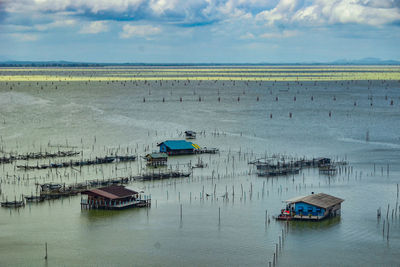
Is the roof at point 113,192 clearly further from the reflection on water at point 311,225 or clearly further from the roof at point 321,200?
the roof at point 321,200

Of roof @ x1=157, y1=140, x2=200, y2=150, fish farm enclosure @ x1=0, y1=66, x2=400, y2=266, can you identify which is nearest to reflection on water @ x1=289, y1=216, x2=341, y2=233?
fish farm enclosure @ x1=0, y1=66, x2=400, y2=266

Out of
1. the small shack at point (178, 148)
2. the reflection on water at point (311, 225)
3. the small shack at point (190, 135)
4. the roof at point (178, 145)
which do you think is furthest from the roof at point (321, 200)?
the small shack at point (190, 135)

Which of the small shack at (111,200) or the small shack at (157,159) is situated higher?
the small shack at (157,159)

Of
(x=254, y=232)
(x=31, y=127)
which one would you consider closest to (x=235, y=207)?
(x=254, y=232)

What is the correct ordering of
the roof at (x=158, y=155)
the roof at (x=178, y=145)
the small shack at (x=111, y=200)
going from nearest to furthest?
1. the small shack at (x=111, y=200)
2. the roof at (x=158, y=155)
3. the roof at (x=178, y=145)

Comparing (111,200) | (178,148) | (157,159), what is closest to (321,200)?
(111,200)

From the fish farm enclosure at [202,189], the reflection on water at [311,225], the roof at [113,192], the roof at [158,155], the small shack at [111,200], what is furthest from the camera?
A: the roof at [158,155]

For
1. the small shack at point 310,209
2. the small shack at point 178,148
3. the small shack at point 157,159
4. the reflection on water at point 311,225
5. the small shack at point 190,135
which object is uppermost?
the small shack at point 190,135

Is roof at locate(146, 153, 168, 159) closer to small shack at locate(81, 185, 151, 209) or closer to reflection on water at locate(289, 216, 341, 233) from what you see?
small shack at locate(81, 185, 151, 209)
